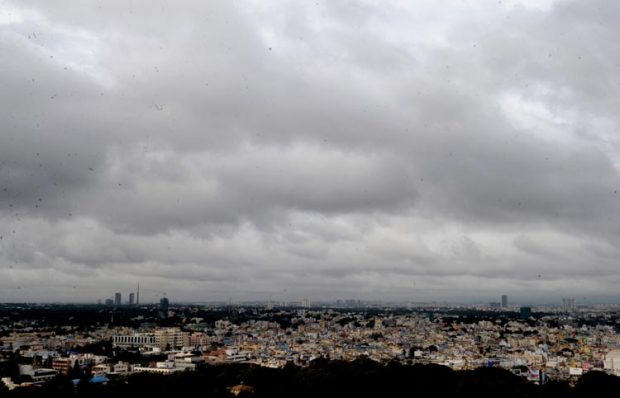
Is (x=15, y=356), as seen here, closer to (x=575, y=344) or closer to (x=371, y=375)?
(x=371, y=375)

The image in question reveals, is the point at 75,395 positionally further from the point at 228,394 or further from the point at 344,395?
the point at 344,395

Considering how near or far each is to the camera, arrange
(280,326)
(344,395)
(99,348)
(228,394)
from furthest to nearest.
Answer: (280,326), (99,348), (344,395), (228,394)

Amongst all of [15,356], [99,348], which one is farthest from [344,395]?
[99,348]

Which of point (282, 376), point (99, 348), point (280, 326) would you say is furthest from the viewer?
point (280, 326)

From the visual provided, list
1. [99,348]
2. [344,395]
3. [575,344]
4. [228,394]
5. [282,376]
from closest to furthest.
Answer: [228,394] < [344,395] < [282,376] < [99,348] < [575,344]

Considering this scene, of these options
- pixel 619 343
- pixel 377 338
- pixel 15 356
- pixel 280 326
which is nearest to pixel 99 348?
pixel 15 356

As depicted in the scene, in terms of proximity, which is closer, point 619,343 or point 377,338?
point 619,343

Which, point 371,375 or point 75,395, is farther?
point 371,375

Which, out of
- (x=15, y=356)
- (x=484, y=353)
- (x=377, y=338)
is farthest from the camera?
(x=377, y=338)
